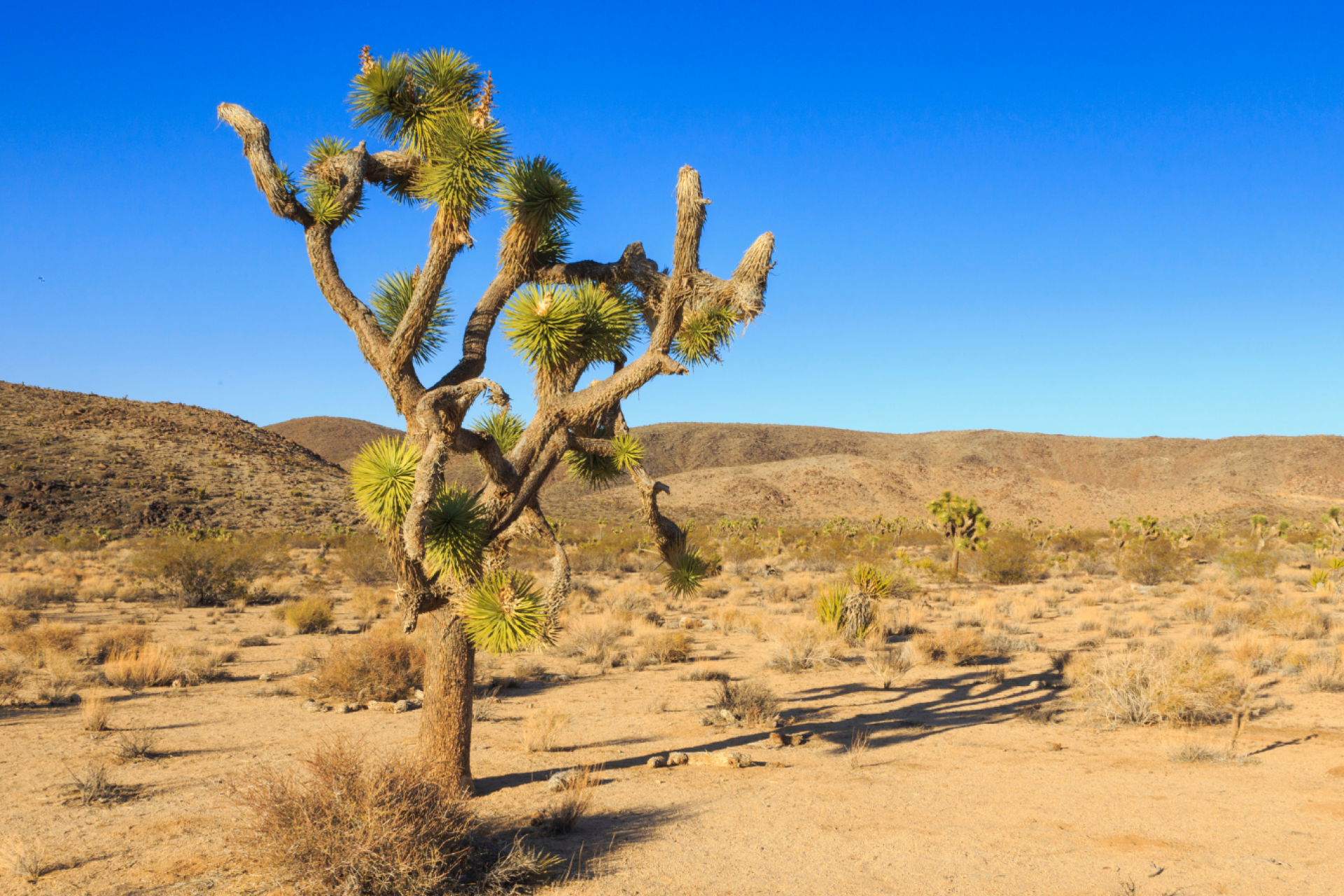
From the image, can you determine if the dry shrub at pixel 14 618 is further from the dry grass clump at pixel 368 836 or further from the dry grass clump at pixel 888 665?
the dry grass clump at pixel 888 665

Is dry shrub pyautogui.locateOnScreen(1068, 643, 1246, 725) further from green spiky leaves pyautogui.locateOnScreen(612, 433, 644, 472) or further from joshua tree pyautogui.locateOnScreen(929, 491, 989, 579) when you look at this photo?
joshua tree pyautogui.locateOnScreen(929, 491, 989, 579)

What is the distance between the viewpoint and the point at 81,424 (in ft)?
153

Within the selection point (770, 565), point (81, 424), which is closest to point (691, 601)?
point (770, 565)

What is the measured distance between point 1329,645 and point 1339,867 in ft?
34.7

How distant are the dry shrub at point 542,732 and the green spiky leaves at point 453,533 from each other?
3078mm

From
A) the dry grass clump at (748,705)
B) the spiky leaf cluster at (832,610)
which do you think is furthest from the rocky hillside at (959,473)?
the dry grass clump at (748,705)

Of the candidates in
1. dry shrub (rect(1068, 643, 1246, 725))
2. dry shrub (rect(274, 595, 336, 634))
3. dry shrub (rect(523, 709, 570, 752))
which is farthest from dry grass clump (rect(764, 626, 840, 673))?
dry shrub (rect(274, 595, 336, 634))

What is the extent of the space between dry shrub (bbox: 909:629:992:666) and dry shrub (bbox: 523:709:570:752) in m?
7.12

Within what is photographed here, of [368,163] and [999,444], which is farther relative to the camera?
[999,444]

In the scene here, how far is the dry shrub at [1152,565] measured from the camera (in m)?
26.7

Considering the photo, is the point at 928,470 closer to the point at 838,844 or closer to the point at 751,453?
the point at 751,453

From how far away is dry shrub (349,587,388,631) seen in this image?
1758 centimetres

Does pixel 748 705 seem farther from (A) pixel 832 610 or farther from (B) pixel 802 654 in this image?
(A) pixel 832 610

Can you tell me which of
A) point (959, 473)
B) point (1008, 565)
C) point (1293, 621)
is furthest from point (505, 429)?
point (959, 473)
